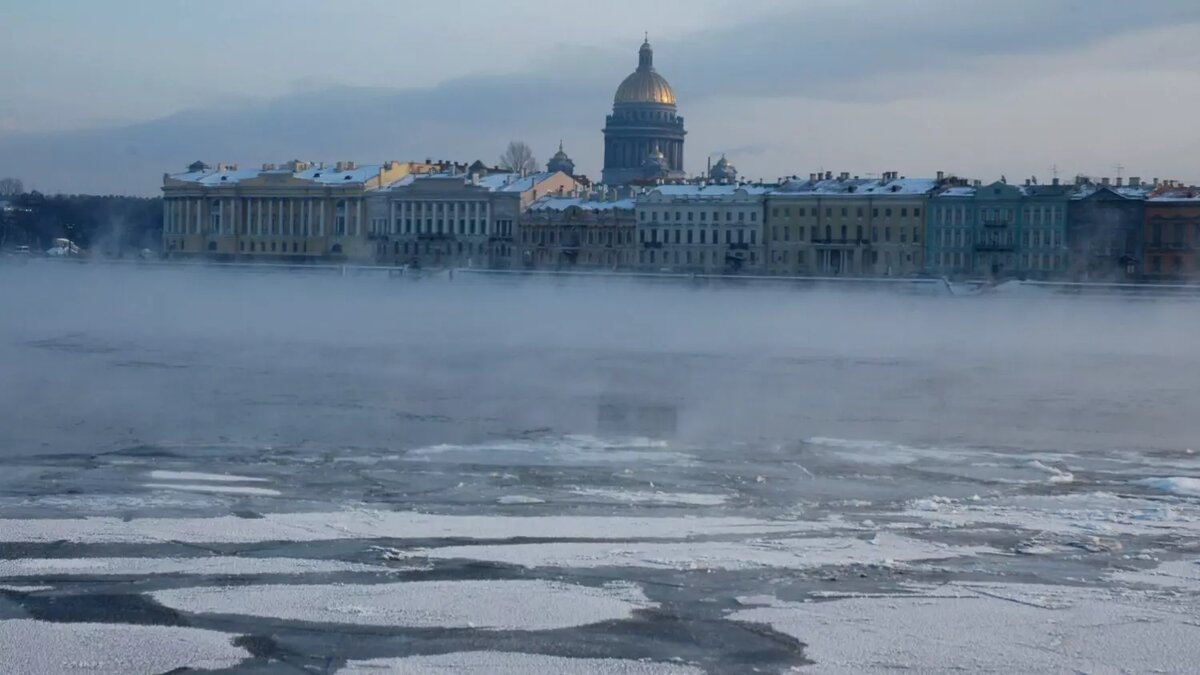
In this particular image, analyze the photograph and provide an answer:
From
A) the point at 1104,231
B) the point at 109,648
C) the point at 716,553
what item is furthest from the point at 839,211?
the point at 109,648

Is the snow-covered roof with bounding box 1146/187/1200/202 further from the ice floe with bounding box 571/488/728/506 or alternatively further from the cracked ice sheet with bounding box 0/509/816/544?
the cracked ice sheet with bounding box 0/509/816/544

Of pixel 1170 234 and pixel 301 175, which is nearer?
pixel 1170 234

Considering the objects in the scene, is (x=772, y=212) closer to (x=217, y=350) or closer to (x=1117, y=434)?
(x=217, y=350)

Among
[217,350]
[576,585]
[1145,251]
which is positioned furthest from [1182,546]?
[1145,251]

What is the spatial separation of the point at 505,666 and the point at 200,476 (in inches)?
149

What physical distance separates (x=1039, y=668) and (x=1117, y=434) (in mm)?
6357

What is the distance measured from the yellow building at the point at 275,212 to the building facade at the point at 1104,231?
2504 centimetres

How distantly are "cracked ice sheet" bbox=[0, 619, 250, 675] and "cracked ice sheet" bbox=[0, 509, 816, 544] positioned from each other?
1288 mm

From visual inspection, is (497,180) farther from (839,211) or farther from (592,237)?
(839,211)

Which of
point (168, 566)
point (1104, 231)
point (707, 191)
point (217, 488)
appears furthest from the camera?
point (707, 191)

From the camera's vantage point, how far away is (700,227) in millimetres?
57438

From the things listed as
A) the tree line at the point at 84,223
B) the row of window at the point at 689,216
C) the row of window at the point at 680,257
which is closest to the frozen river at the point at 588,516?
the row of window at the point at 689,216

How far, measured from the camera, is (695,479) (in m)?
8.71

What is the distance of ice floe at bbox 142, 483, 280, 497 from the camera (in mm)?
7959
